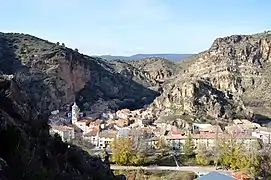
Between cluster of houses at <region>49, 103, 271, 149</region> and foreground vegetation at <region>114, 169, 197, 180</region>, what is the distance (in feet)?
31.2

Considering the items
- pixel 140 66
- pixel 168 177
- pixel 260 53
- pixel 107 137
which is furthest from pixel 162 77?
pixel 168 177

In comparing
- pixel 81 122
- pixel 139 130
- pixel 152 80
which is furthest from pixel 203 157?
pixel 152 80

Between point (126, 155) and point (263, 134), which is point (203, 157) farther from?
point (263, 134)

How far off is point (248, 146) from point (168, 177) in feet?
43.2

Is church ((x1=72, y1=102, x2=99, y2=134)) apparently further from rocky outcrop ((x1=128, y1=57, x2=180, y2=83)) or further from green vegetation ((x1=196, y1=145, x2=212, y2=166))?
rocky outcrop ((x1=128, y1=57, x2=180, y2=83))

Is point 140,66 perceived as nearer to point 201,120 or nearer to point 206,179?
point 201,120

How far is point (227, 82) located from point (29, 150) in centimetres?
8188

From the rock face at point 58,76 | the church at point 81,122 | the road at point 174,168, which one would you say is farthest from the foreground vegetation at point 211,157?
the rock face at point 58,76

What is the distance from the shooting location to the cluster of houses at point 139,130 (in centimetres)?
4678

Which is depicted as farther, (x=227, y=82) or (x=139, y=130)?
(x=227, y=82)

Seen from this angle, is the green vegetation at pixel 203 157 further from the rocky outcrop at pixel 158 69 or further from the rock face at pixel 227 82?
the rocky outcrop at pixel 158 69

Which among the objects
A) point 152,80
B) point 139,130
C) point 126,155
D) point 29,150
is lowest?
point 139,130

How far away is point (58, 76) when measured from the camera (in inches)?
2729

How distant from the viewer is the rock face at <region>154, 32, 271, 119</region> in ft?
229
